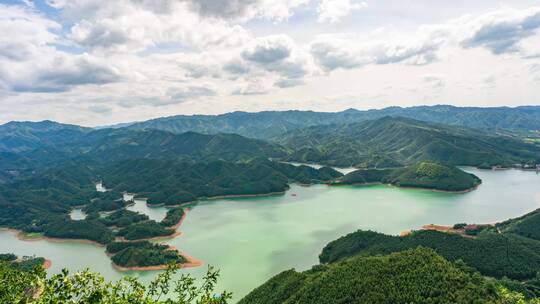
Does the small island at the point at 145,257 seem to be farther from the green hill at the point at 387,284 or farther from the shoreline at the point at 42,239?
the green hill at the point at 387,284

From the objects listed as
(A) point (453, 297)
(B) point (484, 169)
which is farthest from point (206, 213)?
(B) point (484, 169)

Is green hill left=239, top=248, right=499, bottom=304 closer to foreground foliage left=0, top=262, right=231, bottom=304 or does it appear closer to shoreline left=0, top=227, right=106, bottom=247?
foreground foliage left=0, top=262, right=231, bottom=304

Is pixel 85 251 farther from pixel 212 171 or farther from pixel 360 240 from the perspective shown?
pixel 212 171

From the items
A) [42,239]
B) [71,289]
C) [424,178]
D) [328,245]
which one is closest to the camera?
[71,289]

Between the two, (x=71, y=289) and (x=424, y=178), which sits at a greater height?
(x=71, y=289)

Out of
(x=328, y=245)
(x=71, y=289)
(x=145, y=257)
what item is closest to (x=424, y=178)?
(x=328, y=245)

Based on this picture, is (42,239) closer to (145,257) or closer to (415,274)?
(145,257)

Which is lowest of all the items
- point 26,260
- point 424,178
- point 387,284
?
point 26,260
